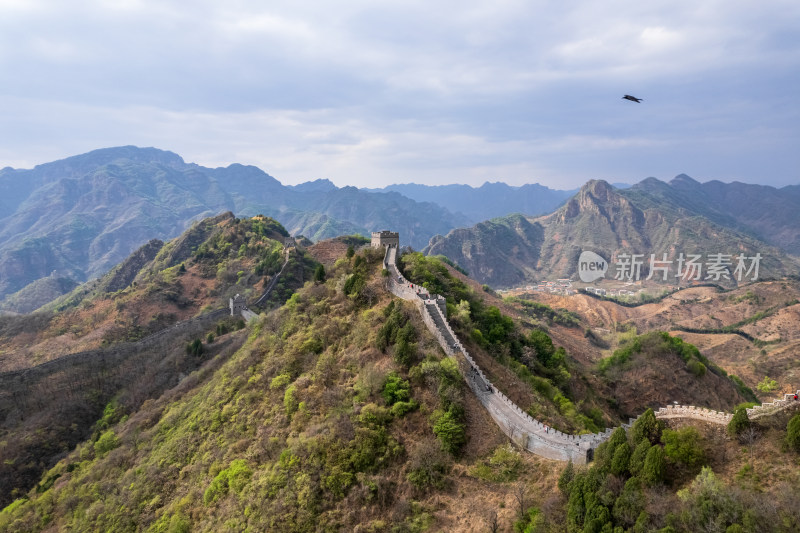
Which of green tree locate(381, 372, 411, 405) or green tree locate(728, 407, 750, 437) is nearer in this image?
green tree locate(728, 407, 750, 437)

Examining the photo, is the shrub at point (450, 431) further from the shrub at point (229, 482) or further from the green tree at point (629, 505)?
the shrub at point (229, 482)

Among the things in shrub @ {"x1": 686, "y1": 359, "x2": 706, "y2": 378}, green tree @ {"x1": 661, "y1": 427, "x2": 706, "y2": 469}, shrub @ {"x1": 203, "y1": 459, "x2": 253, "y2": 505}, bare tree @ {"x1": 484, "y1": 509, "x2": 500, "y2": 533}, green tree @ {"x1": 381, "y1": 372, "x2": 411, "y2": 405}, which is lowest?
shrub @ {"x1": 686, "y1": 359, "x2": 706, "y2": 378}

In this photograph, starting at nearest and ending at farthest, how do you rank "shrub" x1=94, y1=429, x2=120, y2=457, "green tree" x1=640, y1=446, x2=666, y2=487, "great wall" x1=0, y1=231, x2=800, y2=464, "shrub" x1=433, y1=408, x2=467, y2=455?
"green tree" x1=640, y1=446, x2=666, y2=487
"great wall" x1=0, y1=231, x2=800, y2=464
"shrub" x1=433, y1=408, x2=467, y2=455
"shrub" x1=94, y1=429, x2=120, y2=457

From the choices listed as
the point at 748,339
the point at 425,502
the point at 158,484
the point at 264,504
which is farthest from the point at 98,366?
the point at 748,339

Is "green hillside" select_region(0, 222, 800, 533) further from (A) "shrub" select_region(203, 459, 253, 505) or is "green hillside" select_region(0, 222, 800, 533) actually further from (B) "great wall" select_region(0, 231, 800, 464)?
(B) "great wall" select_region(0, 231, 800, 464)

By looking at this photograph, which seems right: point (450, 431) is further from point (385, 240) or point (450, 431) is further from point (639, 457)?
point (385, 240)

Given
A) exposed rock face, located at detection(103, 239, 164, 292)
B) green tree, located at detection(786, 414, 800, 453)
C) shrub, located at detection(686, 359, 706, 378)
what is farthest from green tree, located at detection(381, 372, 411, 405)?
exposed rock face, located at detection(103, 239, 164, 292)

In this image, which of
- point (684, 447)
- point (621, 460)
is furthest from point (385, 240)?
point (684, 447)

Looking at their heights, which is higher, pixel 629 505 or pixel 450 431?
pixel 629 505

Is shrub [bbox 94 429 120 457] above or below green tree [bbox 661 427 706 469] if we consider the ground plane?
below
